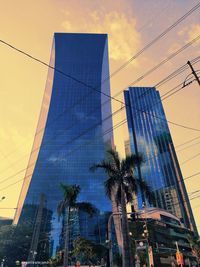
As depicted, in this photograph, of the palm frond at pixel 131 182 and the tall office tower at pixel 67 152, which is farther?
the tall office tower at pixel 67 152

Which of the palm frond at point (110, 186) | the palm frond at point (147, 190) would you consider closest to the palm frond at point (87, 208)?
the palm frond at point (110, 186)

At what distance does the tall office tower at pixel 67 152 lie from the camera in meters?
122

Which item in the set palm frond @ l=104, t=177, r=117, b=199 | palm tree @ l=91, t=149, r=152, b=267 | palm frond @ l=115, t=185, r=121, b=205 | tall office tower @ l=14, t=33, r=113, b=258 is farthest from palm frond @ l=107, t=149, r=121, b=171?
tall office tower @ l=14, t=33, r=113, b=258

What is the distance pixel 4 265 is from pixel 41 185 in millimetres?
50533

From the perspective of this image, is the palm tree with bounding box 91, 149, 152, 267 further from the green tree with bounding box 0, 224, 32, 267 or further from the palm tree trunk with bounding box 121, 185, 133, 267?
the green tree with bounding box 0, 224, 32, 267

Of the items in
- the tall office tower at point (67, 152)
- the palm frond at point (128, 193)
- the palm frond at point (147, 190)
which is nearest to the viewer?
the palm frond at point (147, 190)

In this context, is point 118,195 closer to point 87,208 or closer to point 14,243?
point 87,208

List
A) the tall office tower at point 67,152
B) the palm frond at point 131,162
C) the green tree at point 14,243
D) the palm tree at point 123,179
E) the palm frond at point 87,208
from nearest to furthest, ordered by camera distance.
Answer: the palm tree at point 123,179 → the palm frond at point 131,162 → the palm frond at point 87,208 → the green tree at point 14,243 → the tall office tower at point 67,152

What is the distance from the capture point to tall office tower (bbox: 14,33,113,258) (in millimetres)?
121875

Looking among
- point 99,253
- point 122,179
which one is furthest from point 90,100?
point 122,179

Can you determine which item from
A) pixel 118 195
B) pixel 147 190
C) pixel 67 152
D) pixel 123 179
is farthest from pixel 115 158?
pixel 67 152

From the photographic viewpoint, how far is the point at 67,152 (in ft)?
497

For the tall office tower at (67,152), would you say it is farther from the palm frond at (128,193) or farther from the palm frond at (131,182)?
the palm frond at (131,182)

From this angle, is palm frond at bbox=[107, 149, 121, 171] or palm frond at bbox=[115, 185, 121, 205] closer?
palm frond at bbox=[115, 185, 121, 205]
